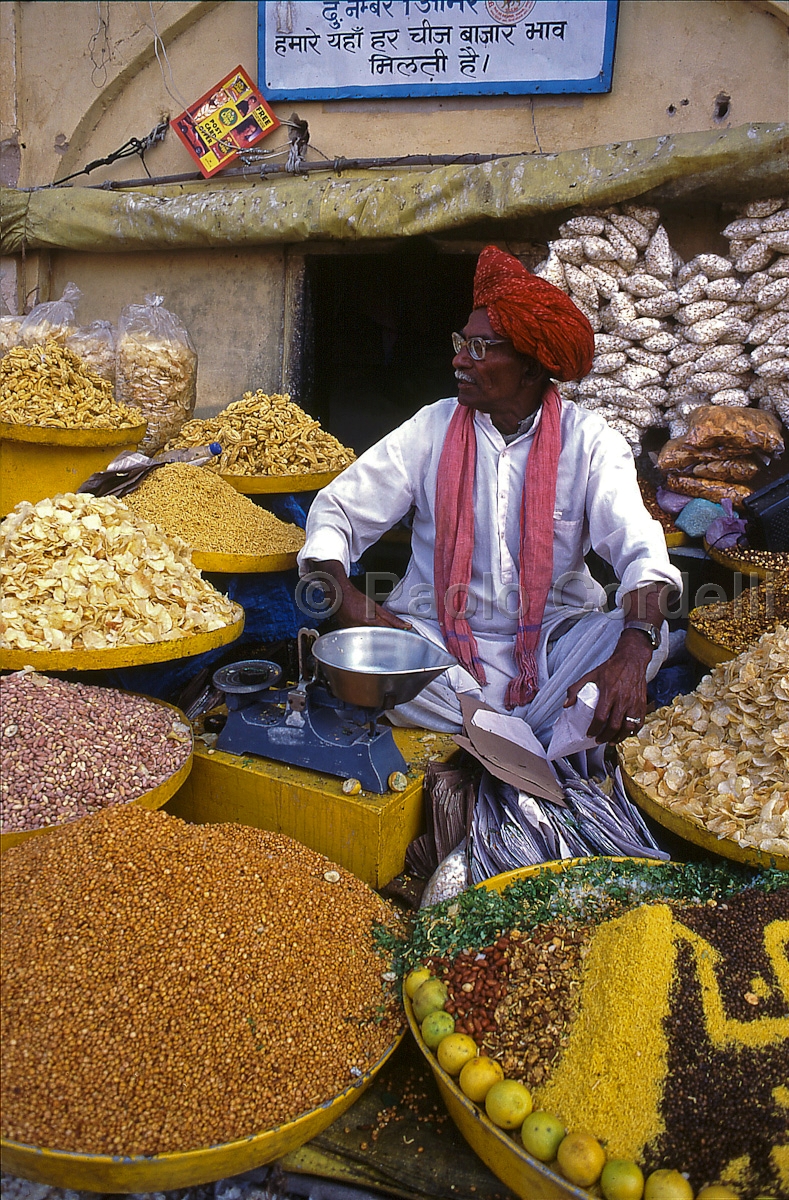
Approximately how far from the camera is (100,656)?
86.2 inches

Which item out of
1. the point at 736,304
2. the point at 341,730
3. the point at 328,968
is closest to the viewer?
the point at 328,968

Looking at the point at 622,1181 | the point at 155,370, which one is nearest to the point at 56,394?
the point at 155,370

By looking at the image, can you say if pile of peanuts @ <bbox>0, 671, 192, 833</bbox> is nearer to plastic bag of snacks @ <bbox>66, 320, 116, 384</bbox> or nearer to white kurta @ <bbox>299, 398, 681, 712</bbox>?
white kurta @ <bbox>299, 398, 681, 712</bbox>

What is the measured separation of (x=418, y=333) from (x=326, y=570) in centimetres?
392

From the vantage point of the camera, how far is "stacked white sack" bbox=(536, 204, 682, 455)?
3.79 m

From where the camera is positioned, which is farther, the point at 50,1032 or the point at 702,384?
the point at 702,384

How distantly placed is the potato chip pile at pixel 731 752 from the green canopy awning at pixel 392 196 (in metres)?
2.21

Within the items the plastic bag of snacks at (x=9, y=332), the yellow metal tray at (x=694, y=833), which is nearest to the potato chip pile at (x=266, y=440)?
the plastic bag of snacks at (x=9, y=332)

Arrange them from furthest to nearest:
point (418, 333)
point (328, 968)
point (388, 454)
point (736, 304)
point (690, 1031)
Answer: point (418, 333), point (736, 304), point (388, 454), point (328, 968), point (690, 1031)

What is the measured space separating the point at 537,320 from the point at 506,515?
61cm

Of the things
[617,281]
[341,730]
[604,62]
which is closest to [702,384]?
[617,281]

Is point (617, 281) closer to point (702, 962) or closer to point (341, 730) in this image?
point (341, 730)

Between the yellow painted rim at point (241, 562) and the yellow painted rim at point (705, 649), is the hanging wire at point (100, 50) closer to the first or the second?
the yellow painted rim at point (241, 562)

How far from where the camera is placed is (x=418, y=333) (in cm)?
609
